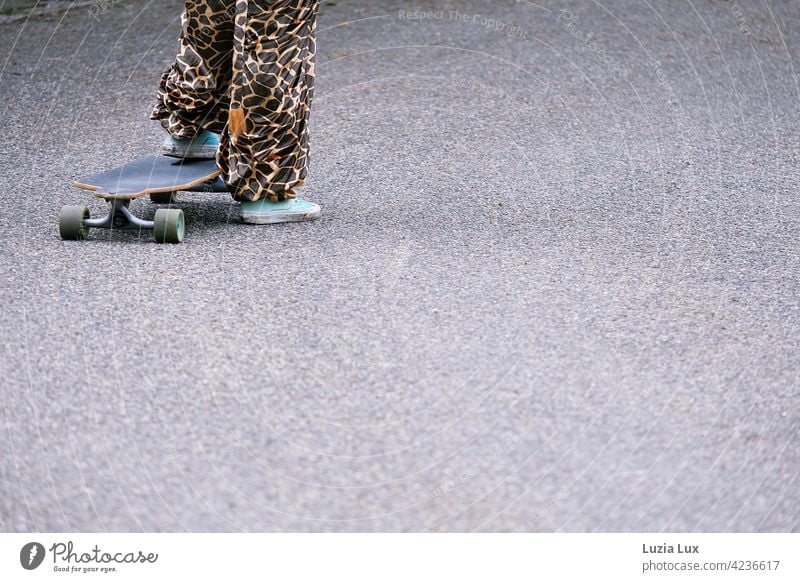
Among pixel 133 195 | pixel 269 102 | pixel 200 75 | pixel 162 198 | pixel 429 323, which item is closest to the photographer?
pixel 429 323

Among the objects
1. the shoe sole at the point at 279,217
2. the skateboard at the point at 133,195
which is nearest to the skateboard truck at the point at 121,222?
the skateboard at the point at 133,195

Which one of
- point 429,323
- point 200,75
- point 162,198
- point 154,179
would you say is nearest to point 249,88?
point 200,75

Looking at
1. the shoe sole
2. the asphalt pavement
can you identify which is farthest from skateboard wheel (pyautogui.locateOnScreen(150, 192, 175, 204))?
the shoe sole

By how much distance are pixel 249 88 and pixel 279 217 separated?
0.37m

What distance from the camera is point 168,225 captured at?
2.93m

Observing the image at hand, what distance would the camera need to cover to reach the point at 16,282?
266cm

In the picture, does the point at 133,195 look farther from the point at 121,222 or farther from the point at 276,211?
the point at 276,211

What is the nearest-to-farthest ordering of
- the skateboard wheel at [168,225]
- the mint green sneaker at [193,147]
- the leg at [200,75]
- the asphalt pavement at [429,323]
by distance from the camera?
the asphalt pavement at [429,323] → the skateboard wheel at [168,225] → the leg at [200,75] → the mint green sneaker at [193,147]

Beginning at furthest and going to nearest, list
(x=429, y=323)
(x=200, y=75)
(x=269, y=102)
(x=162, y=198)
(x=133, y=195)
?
1. (x=162, y=198)
2. (x=200, y=75)
3. (x=269, y=102)
4. (x=133, y=195)
5. (x=429, y=323)

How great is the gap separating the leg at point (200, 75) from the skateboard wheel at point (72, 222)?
15.6 inches

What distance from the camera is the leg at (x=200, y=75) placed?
3092 mm

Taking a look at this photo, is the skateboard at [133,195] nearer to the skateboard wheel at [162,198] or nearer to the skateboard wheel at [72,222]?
the skateboard wheel at [72,222]

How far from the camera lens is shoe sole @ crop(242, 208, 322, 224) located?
3164mm

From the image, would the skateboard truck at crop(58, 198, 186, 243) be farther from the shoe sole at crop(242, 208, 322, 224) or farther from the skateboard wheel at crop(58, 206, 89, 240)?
the shoe sole at crop(242, 208, 322, 224)
